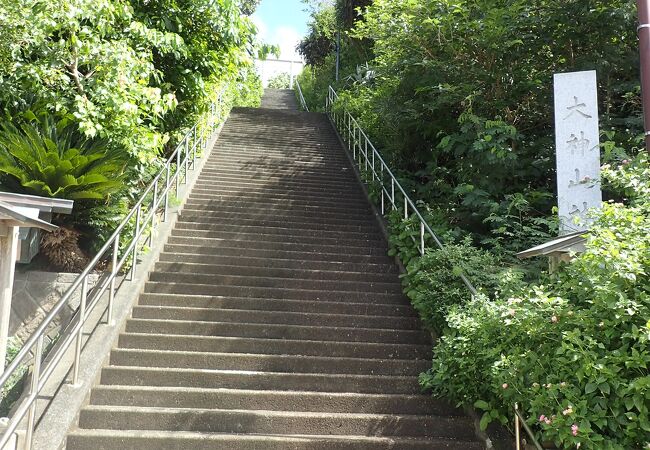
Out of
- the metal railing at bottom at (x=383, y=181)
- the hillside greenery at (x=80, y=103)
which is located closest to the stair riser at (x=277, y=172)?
the metal railing at bottom at (x=383, y=181)

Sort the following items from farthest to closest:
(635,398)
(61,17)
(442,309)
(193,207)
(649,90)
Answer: (193,207)
(61,17)
(442,309)
(649,90)
(635,398)

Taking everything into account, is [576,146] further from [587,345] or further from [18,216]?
[18,216]

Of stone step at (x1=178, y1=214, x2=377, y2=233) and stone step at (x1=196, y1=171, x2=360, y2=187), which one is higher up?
stone step at (x1=196, y1=171, x2=360, y2=187)

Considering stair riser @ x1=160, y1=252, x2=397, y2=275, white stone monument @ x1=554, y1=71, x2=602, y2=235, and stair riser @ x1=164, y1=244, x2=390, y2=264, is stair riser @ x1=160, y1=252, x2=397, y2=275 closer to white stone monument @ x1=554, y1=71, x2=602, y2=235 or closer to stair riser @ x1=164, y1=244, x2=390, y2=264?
stair riser @ x1=164, y1=244, x2=390, y2=264

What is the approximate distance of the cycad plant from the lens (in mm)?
5230

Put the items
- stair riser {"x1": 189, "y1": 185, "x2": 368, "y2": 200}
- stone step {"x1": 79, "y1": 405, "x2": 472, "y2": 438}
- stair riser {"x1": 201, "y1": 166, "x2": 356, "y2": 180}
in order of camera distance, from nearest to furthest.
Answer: stone step {"x1": 79, "y1": 405, "x2": 472, "y2": 438} → stair riser {"x1": 189, "y1": 185, "x2": 368, "y2": 200} → stair riser {"x1": 201, "y1": 166, "x2": 356, "y2": 180}

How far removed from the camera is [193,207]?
760 centimetres

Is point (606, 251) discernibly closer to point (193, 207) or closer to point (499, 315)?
point (499, 315)

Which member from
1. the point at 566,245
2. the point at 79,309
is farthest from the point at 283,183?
the point at 566,245

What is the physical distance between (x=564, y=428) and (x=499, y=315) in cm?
88

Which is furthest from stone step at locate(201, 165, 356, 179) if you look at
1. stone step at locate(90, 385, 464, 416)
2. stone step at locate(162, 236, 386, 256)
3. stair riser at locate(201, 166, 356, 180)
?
stone step at locate(90, 385, 464, 416)

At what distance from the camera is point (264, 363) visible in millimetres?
4406

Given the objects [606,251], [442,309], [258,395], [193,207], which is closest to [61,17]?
[193,207]

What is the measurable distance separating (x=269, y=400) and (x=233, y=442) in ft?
1.65
